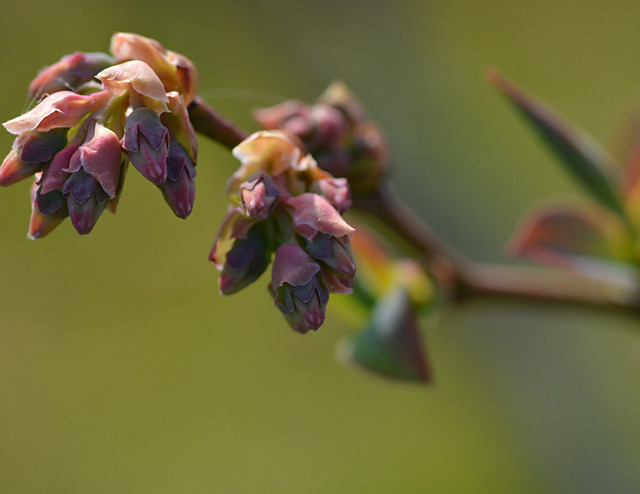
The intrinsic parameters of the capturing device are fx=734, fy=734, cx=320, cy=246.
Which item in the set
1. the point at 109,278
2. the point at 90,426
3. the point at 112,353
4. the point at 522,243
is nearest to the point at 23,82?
the point at 109,278

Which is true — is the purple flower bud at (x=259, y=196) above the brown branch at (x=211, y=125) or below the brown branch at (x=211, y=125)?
below

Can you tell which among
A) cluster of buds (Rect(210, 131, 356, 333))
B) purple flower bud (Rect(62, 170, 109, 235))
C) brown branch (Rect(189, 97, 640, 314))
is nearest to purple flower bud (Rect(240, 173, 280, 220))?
cluster of buds (Rect(210, 131, 356, 333))

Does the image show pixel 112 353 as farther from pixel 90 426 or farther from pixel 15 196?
pixel 15 196

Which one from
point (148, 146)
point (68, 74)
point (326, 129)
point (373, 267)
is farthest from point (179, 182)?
point (373, 267)

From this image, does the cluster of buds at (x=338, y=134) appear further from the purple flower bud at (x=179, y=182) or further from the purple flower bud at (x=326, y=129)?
the purple flower bud at (x=179, y=182)

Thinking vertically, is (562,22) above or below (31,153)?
below

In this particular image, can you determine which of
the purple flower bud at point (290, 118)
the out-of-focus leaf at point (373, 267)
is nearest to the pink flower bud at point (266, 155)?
the purple flower bud at point (290, 118)
